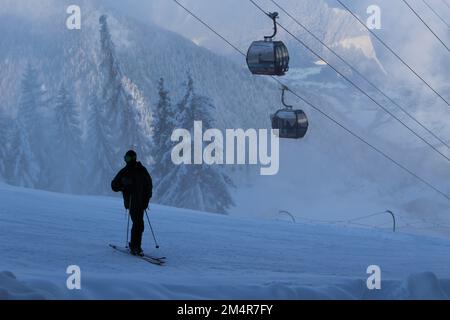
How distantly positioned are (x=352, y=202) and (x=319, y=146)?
22.1 meters

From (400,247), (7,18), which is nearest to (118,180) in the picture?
(400,247)

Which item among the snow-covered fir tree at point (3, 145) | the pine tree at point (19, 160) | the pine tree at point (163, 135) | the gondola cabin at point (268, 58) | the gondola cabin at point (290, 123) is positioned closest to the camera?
the gondola cabin at point (268, 58)

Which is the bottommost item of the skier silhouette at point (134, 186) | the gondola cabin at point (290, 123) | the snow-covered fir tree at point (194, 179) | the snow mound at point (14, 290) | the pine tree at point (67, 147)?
the snow mound at point (14, 290)

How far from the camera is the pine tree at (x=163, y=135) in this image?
179 ft

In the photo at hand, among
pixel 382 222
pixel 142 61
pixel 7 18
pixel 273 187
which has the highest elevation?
pixel 7 18

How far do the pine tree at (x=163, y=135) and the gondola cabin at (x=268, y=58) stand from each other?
27.8m

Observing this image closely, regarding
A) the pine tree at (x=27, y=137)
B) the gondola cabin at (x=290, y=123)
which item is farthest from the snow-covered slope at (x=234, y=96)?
the gondola cabin at (x=290, y=123)

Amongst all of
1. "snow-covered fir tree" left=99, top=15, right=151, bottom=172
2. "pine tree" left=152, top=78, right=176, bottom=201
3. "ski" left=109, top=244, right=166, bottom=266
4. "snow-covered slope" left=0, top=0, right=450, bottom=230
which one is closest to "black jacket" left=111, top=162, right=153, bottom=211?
"ski" left=109, top=244, right=166, bottom=266

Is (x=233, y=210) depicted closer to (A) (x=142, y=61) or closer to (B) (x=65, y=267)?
(A) (x=142, y=61)

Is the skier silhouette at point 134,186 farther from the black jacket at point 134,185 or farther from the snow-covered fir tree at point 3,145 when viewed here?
the snow-covered fir tree at point 3,145

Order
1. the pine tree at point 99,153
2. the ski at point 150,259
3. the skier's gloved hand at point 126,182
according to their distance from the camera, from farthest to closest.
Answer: the pine tree at point 99,153, the ski at point 150,259, the skier's gloved hand at point 126,182

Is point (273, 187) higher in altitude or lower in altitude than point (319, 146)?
lower

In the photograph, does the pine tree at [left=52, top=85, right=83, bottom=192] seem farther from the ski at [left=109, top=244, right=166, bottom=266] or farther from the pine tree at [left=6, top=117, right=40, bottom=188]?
the ski at [left=109, top=244, right=166, bottom=266]

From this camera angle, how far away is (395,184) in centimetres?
14362
